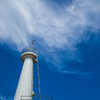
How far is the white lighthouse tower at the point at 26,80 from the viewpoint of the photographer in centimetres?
1397

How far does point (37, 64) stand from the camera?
1970 centimetres

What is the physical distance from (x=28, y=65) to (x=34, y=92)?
14.9 feet

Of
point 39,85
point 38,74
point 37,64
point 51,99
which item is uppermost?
point 37,64

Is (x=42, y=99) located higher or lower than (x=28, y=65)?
lower

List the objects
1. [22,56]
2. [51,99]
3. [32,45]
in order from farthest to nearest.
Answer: [32,45] → [22,56] → [51,99]

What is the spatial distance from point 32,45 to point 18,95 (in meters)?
11.1

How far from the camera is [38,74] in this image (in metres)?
18.4

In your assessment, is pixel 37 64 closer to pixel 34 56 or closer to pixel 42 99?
pixel 34 56

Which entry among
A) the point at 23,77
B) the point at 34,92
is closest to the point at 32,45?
the point at 23,77

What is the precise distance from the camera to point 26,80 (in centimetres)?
1545

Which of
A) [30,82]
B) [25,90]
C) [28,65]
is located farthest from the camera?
[28,65]

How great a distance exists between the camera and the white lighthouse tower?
13969 millimetres

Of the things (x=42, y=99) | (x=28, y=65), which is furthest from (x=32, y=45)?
(x=42, y=99)

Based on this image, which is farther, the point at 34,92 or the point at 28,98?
the point at 34,92
